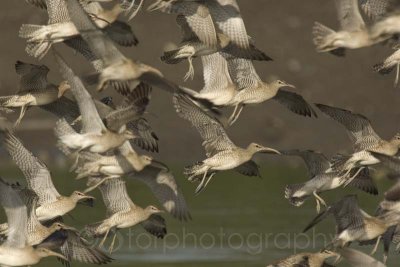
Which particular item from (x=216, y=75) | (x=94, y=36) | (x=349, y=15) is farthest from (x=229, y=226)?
(x=94, y=36)

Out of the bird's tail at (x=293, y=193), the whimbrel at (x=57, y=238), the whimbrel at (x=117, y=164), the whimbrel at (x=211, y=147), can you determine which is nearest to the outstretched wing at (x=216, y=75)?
the whimbrel at (x=211, y=147)

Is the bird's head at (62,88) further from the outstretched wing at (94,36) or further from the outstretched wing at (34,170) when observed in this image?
the outstretched wing at (94,36)

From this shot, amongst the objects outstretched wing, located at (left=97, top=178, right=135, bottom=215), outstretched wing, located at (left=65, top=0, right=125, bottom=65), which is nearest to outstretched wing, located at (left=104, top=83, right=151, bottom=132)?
outstretched wing, located at (left=65, top=0, right=125, bottom=65)

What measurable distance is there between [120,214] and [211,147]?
45.2 inches

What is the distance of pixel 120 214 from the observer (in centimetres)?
1803

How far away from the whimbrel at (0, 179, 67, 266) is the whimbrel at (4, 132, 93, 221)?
26.6 inches

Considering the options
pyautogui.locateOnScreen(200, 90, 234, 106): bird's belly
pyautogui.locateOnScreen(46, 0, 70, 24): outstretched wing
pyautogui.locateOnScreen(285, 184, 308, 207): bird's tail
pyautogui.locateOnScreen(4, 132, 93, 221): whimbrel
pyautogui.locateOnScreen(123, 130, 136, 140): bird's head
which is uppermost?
pyautogui.locateOnScreen(46, 0, 70, 24): outstretched wing

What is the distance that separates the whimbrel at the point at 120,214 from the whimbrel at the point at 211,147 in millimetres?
644

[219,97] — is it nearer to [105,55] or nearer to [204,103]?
[204,103]

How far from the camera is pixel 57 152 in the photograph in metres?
29.1

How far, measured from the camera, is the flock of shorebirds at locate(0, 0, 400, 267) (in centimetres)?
1644

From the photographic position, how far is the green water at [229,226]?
2223 cm

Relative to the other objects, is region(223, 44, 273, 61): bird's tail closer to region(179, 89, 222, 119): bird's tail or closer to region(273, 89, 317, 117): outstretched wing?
Result: region(179, 89, 222, 119): bird's tail

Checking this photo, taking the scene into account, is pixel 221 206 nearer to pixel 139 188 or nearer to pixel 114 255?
pixel 139 188
